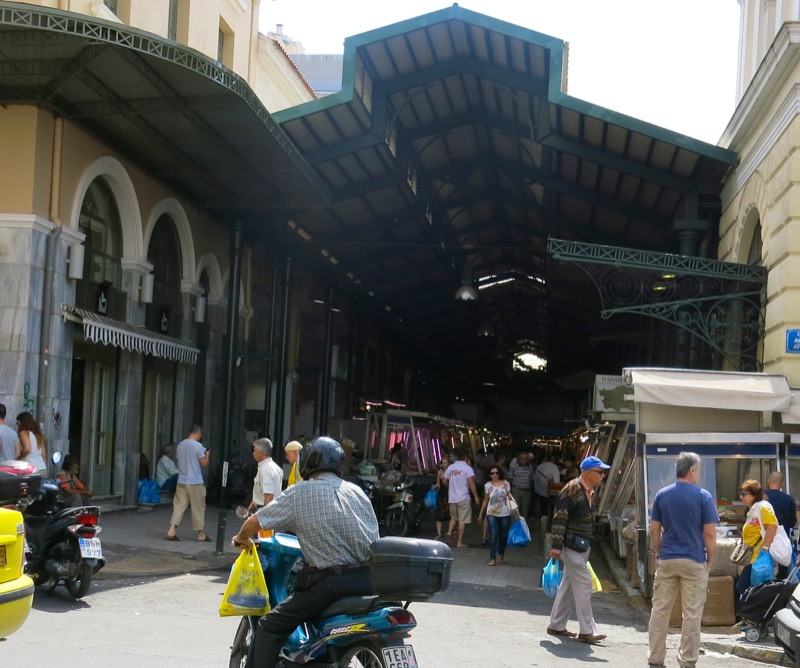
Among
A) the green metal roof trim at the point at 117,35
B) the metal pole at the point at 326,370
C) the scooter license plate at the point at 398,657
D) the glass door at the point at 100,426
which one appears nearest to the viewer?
the scooter license plate at the point at 398,657

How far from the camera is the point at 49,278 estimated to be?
15086 millimetres

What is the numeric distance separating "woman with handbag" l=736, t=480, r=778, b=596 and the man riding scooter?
5790 mm

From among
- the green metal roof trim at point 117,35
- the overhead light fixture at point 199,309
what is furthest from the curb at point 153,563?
the overhead light fixture at point 199,309

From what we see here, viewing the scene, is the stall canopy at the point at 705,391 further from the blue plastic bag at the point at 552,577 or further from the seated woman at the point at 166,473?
the seated woman at the point at 166,473

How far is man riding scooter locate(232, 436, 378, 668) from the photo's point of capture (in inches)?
217

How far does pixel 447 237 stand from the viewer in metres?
30.0

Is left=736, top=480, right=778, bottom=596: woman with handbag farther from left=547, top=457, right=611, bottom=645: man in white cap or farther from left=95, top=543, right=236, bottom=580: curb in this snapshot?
left=95, top=543, right=236, bottom=580: curb

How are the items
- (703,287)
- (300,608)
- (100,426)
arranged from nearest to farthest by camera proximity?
(300,608) < (703,287) < (100,426)

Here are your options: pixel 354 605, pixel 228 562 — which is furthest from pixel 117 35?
pixel 354 605

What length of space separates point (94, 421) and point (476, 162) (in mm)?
11098

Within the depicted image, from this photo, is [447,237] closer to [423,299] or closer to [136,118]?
[423,299]

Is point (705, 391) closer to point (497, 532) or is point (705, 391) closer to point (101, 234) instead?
point (497, 532)

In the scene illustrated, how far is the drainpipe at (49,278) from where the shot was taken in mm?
14859

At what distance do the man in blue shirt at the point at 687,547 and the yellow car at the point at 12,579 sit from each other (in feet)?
15.8
